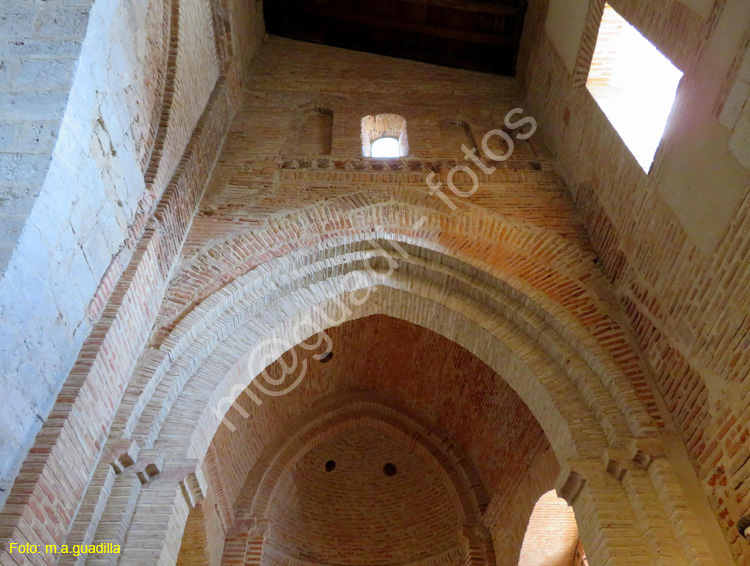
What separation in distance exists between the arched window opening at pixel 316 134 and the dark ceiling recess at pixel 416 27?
217 centimetres

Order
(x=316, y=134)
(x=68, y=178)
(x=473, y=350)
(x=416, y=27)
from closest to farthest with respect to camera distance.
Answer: (x=68, y=178), (x=473, y=350), (x=316, y=134), (x=416, y=27)

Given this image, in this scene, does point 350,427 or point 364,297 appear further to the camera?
point 350,427

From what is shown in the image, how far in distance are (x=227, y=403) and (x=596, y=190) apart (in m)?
3.61

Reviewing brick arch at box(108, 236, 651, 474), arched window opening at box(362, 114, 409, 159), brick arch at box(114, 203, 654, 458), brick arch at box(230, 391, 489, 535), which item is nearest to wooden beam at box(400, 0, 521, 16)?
arched window opening at box(362, 114, 409, 159)

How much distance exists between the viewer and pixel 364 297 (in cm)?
548

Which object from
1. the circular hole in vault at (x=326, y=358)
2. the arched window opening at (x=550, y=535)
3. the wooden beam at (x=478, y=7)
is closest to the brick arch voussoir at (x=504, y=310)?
the arched window opening at (x=550, y=535)

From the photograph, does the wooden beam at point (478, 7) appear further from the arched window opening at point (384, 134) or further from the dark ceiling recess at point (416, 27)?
the arched window opening at point (384, 134)

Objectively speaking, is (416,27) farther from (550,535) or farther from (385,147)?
(550,535)

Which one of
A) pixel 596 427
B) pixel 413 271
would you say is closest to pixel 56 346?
pixel 413 271

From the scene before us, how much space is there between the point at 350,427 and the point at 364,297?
9.29ft

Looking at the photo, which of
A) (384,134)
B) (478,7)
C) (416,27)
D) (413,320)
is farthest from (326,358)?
(478,7)

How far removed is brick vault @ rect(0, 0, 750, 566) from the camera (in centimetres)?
351

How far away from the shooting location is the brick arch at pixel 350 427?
6730 millimetres

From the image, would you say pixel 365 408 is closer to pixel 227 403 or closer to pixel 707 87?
pixel 227 403
